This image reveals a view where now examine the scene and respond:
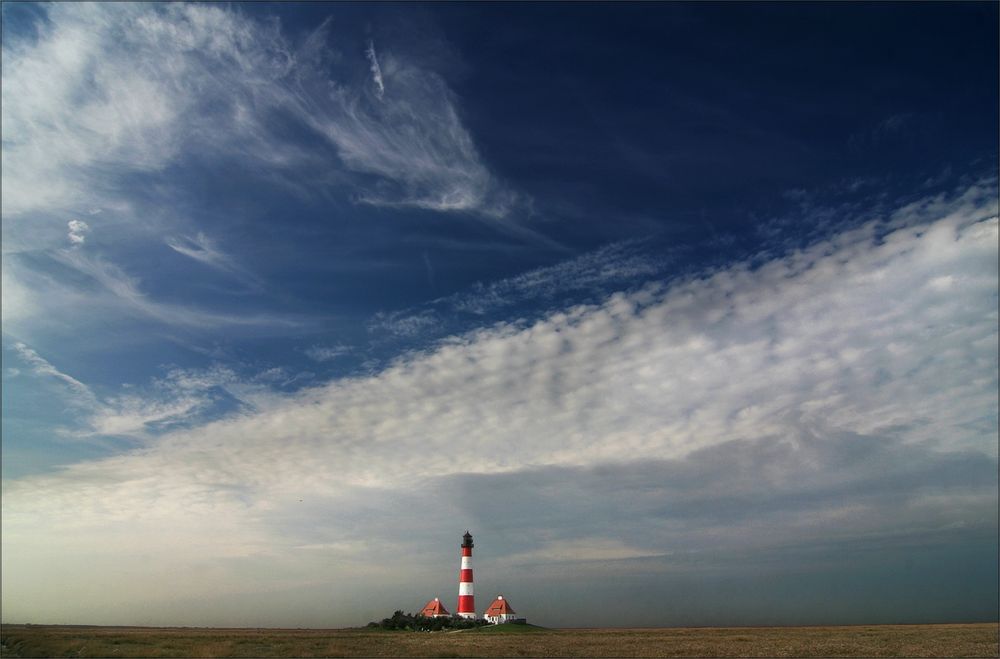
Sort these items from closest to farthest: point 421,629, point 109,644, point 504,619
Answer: point 109,644 → point 421,629 → point 504,619

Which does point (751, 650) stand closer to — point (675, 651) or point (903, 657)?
point (675, 651)

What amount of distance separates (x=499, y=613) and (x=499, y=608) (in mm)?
1453

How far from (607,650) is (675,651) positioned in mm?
5605

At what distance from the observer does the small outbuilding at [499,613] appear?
104625 mm

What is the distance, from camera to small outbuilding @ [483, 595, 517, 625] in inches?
4119

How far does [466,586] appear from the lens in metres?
107

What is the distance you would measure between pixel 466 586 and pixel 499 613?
711cm

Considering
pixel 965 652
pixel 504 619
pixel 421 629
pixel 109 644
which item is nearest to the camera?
pixel 965 652

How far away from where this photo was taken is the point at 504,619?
104m

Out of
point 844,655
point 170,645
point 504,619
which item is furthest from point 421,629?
point 844,655

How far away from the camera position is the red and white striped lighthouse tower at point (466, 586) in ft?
344

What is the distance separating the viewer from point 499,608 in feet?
353

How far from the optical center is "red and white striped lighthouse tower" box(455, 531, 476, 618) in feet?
344

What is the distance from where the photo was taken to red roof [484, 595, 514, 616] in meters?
106
